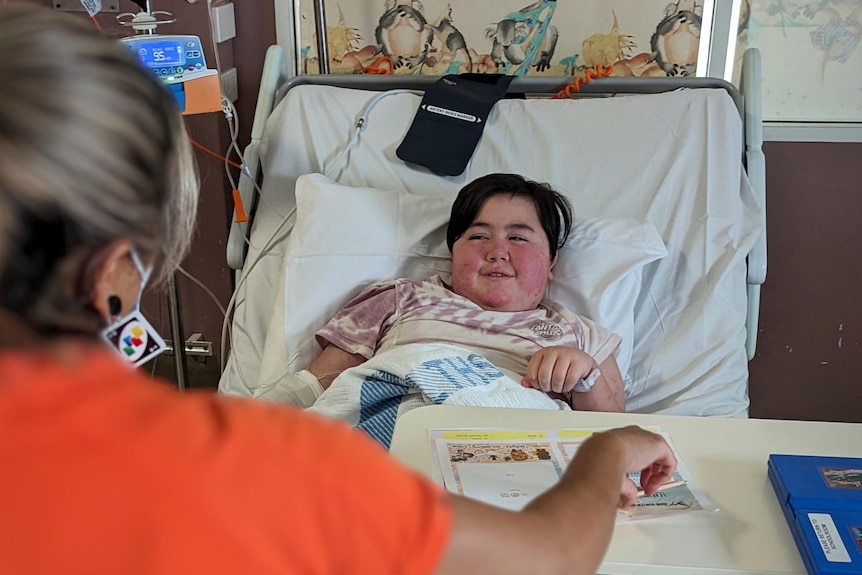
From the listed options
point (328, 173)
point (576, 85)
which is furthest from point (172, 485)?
point (576, 85)

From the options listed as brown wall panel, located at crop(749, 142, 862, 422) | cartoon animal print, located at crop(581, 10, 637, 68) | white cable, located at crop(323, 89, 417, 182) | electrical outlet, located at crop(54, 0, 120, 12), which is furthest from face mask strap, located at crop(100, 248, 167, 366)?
brown wall panel, located at crop(749, 142, 862, 422)

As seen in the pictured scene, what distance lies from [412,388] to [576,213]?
741 mm

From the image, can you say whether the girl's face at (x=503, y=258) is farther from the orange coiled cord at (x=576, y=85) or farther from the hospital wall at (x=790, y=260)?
the hospital wall at (x=790, y=260)

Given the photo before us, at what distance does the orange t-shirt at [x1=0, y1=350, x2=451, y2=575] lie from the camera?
544mm

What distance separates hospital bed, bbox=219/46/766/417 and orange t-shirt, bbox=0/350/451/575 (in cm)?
115

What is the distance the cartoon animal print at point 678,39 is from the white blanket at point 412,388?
1.16 meters

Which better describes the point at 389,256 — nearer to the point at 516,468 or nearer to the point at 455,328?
the point at 455,328

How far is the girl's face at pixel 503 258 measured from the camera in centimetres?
189

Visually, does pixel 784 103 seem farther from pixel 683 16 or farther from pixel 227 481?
pixel 227 481

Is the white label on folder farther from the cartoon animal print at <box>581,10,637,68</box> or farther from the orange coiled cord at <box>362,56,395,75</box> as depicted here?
the orange coiled cord at <box>362,56,395,75</box>

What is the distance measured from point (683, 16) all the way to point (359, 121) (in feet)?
2.81

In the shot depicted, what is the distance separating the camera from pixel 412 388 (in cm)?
155

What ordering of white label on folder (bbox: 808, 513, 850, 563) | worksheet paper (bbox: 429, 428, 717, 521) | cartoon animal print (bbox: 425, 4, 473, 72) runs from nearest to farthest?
1. white label on folder (bbox: 808, 513, 850, 563)
2. worksheet paper (bbox: 429, 428, 717, 521)
3. cartoon animal print (bbox: 425, 4, 473, 72)

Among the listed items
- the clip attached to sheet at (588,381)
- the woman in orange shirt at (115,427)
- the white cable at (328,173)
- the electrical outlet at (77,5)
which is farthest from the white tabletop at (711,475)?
the electrical outlet at (77,5)
